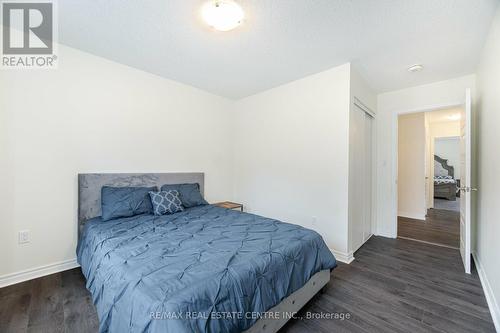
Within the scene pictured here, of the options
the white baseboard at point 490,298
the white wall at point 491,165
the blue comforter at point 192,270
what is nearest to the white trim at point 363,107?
the white wall at point 491,165

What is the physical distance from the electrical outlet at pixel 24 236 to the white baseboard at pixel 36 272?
303 mm

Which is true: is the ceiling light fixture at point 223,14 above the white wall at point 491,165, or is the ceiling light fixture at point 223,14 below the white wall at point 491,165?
above

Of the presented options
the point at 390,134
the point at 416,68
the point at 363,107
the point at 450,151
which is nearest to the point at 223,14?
the point at 363,107

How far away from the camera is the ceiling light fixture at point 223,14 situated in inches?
67.6

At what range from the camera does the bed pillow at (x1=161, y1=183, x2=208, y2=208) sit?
304 cm

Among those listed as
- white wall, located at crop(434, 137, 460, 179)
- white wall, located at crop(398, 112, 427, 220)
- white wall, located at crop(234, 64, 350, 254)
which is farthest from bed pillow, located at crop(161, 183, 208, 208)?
white wall, located at crop(434, 137, 460, 179)

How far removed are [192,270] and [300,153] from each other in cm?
240

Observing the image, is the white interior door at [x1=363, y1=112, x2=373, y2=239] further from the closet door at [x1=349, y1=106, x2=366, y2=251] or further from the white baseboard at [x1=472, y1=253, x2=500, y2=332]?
the white baseboard at [x1=472, y1=253, x2=500, y2=332]

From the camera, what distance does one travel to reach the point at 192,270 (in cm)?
127

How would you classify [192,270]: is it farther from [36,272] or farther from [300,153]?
[300,153]

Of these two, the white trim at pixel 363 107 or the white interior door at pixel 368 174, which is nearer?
the white trim at pixel 363 107

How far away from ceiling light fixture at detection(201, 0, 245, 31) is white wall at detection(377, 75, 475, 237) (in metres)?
3.09

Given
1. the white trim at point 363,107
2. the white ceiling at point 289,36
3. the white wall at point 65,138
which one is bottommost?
the white wall at point 65,138

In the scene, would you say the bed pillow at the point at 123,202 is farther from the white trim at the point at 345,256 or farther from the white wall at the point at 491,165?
the white wall at the point at 491,165
